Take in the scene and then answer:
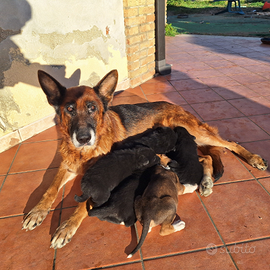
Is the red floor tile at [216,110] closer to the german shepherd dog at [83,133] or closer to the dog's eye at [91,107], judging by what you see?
the german shepherd dog at [83,133]

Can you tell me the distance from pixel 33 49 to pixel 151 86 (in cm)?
342

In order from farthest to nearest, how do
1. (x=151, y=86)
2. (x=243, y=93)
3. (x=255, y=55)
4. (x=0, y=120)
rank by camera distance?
(x=255, y=55) → (x=151, y=86) → (x=243, y=93) → (x=0, y=120)

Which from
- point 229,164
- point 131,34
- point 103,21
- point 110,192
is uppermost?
point 103,21

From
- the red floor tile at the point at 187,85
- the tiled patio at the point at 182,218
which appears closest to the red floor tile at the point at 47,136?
the tiled patio at the point at 182,218

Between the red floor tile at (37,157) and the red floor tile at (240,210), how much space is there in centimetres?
256

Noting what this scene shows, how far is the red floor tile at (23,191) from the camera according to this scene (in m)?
2.86

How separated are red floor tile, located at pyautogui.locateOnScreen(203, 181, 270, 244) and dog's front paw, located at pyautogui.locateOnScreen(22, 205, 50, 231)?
80.8 inches

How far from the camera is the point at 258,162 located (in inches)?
129

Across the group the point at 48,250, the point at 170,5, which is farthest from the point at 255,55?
the point at 170,5

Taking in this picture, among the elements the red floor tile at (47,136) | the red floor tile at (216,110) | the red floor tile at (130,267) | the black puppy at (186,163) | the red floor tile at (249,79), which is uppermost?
the black puppy at (186,163)

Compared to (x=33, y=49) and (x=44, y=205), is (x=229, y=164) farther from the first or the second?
(x=33, y=49)

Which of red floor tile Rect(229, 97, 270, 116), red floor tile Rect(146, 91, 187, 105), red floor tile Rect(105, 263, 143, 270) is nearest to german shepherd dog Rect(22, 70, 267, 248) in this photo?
red floor tile Rect(105, 263, 143, 270)

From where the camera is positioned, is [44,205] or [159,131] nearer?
[44,205]

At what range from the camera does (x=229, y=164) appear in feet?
11.2
